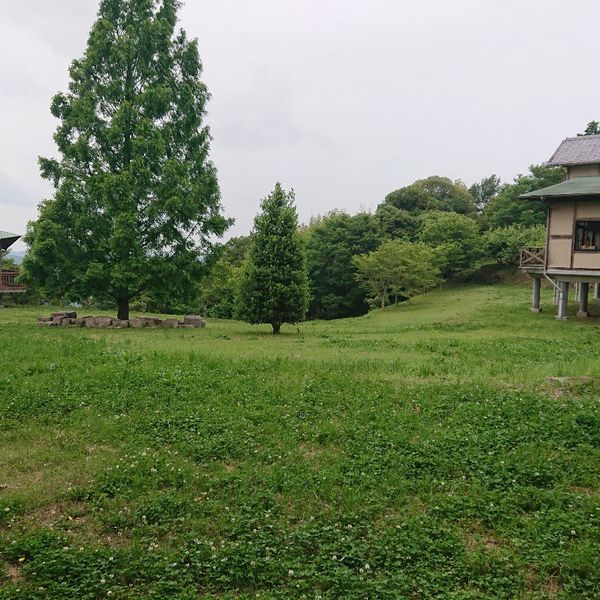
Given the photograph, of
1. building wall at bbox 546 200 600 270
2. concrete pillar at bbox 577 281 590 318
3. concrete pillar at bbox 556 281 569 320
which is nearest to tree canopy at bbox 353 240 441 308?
building wall at bbox 546 200 600 270

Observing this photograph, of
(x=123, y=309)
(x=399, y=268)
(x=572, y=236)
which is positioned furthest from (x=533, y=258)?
(x=123, y=309)

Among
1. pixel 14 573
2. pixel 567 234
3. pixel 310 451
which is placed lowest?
pixel 14 573

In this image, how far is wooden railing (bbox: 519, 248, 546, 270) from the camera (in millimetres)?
24812

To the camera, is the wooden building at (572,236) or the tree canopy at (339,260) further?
the tree canopy at (339,260)

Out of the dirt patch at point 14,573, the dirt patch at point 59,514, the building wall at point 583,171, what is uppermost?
the building wall at point 583,171

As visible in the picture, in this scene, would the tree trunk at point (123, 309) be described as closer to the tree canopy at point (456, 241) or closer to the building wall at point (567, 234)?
the building wall at point (567, 234)

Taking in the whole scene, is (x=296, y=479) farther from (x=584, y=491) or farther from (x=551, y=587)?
(x=584, y=491)

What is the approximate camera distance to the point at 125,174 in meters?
20.5

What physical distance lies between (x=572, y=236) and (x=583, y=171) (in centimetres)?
490

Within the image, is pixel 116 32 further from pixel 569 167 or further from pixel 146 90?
pixel 569 167

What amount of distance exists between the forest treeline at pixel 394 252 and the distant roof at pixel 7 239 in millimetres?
13583

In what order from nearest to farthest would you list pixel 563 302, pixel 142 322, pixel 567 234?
1. pixel 142 322
2. pixel 563 302
3. pixel 567 234

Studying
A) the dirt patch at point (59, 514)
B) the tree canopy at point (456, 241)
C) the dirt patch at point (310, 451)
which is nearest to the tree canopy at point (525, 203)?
the tree canopy at point (456, 241)

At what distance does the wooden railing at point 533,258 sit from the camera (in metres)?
24.8
